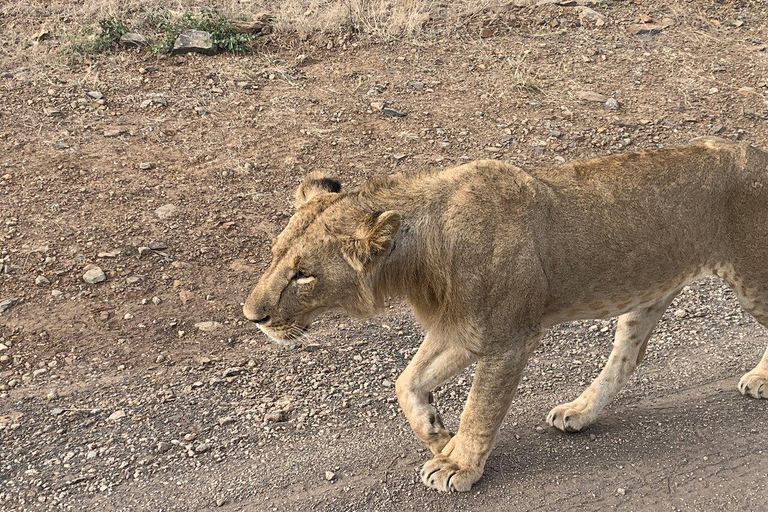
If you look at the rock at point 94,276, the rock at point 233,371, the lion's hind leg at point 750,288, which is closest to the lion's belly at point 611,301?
the lion's hind leg at point 750,288

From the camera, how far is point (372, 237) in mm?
4117

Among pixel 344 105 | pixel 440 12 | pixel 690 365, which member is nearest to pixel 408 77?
pixel 344 105

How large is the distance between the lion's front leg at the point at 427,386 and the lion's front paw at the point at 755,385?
79.8 inches

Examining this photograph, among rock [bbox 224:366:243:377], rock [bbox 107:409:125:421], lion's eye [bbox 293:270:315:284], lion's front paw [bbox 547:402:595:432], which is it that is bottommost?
lion's front paw [bbox 547:402:595:432]

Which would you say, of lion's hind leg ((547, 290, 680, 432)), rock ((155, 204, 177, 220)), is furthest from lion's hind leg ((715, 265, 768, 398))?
rock ((155, 204, 177, 220))

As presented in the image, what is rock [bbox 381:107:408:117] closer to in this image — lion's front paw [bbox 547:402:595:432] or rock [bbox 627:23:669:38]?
rock [bbox 627:23:669:38]

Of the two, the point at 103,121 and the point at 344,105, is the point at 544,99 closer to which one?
the point at 344,105

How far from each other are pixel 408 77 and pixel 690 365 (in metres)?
5.23

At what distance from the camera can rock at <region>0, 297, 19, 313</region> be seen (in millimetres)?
6277

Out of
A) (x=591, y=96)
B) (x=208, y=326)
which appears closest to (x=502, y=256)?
(x=208, y=326)

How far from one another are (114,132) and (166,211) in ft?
5.07

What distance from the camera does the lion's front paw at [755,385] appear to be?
5594mm

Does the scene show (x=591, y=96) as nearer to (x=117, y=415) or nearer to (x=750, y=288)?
(x=750, y=288)

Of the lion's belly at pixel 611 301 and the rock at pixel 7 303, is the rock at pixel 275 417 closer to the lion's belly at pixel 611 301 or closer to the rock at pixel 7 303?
the lion's belly at pixel 611 301
